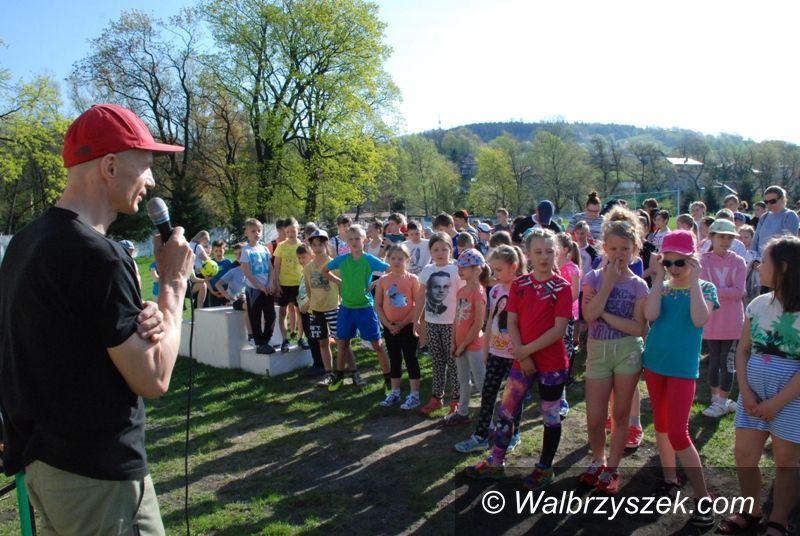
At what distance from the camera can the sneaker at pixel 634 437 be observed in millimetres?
4836

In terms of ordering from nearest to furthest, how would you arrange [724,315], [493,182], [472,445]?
[472,445]
[724,315]
[493,182]

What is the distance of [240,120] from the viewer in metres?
34.3

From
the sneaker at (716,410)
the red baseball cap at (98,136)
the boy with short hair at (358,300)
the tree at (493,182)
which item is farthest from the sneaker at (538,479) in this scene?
the tree at (493,182)

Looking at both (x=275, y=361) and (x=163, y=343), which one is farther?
(x=275, y=361)

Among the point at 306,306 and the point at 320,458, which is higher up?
the point at 306,306

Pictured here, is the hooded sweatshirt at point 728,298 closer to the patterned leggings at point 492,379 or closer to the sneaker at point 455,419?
the patterned leggings at point 492,379

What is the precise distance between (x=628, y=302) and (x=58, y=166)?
99.6 feet

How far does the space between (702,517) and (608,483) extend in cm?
64

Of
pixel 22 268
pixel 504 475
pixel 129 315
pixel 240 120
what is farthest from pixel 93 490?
pixel 240 120

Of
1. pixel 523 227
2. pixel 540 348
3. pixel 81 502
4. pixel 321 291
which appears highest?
pixel 523 227

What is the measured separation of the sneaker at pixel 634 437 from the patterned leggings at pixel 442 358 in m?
1.71

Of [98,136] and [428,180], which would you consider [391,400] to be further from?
[428,180]

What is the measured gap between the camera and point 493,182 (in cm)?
6562

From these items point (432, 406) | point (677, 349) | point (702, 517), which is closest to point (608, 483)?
point (702, 517)
